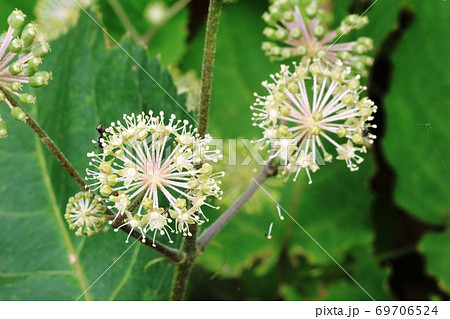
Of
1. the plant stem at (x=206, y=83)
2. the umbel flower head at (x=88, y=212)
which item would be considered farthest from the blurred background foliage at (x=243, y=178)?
the umbel flower head at (x=88, y=212)

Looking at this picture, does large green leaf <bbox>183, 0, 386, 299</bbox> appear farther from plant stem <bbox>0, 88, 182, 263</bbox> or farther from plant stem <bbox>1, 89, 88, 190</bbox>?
plant stem <bbox>1, 89, 88, 190</bbox>

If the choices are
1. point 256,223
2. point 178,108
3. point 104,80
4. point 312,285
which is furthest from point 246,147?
point 312,285

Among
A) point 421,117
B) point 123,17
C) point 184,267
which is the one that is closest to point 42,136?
point 184,267

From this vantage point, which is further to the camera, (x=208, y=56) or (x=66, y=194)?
(x=66, y=194)

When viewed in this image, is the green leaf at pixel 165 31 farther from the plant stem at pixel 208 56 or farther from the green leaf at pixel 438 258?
the green leaf at pixel 438 258

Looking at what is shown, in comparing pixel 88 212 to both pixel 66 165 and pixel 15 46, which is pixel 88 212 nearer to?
pixel 66 165

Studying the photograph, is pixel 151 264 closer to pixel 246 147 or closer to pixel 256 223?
pixel 246 147
